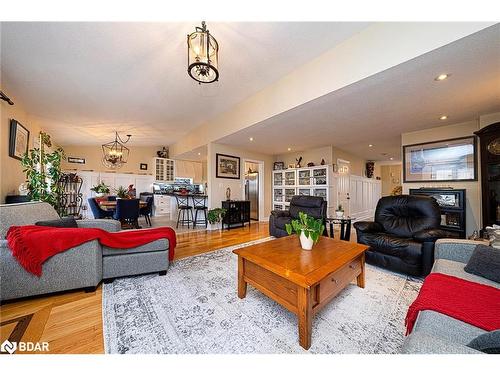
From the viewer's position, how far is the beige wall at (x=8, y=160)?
8.92 feet

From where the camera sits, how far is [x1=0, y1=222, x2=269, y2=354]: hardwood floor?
125 centimetres

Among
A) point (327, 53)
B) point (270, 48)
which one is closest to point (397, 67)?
point (327, 53)

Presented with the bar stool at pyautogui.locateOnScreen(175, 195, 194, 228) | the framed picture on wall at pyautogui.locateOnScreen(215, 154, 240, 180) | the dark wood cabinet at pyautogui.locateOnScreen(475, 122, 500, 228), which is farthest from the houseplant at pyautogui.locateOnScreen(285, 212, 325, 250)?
the bar stool at pyautogui.locateOnScreen(175, 195, 194, 228)

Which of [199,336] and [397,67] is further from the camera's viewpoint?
[397,67]

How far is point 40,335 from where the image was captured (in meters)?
1.32

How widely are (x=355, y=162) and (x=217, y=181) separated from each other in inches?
200

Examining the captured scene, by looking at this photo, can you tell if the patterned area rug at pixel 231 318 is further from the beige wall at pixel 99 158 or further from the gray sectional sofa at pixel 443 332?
the beige wall at pixel 99 158

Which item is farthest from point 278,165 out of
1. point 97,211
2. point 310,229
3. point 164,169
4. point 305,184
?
point 97,211

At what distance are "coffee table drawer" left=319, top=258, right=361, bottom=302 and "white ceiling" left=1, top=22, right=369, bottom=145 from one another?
2.36 meters

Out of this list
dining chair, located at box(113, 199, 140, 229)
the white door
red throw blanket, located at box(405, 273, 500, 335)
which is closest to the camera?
red throw blanket, located at box(405, 273, 500, 335)

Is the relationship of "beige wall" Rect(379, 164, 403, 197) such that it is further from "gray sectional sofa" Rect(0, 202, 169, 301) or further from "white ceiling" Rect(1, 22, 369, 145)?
"gray sectional sofa" Rect(0, 202, 169, 301)

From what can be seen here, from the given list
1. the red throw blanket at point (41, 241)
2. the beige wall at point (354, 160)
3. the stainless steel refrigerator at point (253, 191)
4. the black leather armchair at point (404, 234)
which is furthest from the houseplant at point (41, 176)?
the beige wall at point (354, 160)
